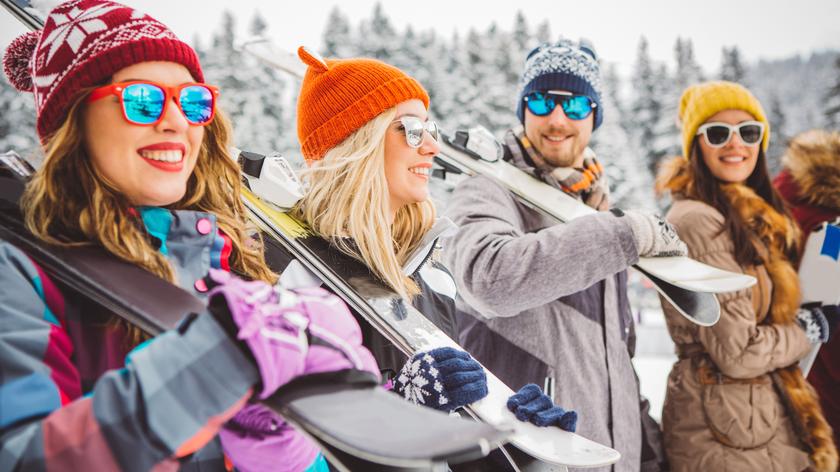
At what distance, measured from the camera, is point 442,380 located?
138 cm

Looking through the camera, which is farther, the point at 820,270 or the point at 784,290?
the point at 820,270

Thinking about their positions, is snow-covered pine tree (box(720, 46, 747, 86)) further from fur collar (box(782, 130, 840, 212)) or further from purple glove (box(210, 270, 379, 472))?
purple glove (box(210, 270, 379, 472))

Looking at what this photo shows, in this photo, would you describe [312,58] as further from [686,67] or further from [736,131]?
[686,67]

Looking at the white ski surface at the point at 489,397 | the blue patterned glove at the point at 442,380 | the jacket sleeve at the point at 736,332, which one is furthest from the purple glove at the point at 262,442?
the jacket sleeve at the point at 736,332

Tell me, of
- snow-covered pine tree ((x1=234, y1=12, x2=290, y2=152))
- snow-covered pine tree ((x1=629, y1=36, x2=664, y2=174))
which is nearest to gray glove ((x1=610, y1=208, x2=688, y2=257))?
snow-covered pine tree ((x1=234, y1=12, x2=290, y2=152))

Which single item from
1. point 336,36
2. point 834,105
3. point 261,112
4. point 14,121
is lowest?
point 14,121

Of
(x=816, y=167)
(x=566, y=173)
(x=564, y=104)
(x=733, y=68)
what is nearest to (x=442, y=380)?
(x=566, y=173)

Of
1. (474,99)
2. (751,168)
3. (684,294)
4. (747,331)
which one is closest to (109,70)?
(684,294)

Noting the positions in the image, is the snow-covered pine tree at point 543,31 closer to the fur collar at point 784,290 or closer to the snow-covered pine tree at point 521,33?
the snow-covered pine tree at point 521,33

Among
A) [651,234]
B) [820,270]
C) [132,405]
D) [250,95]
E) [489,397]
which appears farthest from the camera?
[250,95]

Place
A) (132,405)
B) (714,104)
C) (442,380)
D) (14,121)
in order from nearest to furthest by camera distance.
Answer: (132,405) < (442,380) < (714,104) < (14,121)

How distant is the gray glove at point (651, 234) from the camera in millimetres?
1985

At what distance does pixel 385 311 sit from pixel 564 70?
1.66 m

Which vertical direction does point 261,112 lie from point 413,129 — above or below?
below
